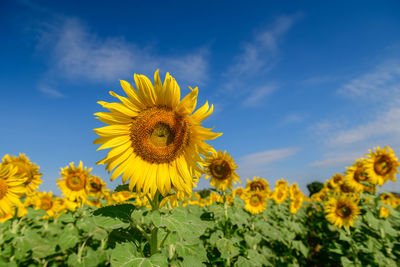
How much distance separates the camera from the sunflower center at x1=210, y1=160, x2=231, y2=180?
214 inches

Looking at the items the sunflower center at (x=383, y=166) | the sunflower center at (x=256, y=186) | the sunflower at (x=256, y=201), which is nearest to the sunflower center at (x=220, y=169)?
the sunflower at (x=256, y=201)

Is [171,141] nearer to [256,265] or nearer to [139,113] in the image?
[139,113]

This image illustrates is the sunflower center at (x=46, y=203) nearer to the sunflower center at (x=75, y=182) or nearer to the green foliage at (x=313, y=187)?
the sunflower center at (x=75, y=182)

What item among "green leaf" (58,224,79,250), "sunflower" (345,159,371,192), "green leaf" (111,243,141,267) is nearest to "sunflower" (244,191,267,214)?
"sunflower" (345,159,371,192)

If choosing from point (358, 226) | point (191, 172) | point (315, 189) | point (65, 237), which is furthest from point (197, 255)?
point (315, 189)

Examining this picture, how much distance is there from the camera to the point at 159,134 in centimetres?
259

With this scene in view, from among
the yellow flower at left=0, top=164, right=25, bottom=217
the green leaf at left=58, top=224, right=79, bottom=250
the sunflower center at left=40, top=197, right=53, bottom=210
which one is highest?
the sunflower center at left=40, top=197, right=53, bottom=210

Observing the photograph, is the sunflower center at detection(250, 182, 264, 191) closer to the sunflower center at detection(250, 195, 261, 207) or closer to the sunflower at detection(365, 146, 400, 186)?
the sunflower center at detection(250, 195, 261, 207)

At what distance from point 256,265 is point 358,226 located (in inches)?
179

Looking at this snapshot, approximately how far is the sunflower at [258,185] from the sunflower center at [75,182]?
4.96 meters

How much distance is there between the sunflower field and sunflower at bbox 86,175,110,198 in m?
0.03

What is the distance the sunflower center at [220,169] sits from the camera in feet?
17.9

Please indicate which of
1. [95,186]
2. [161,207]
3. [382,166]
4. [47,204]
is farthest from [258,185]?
[47,204]

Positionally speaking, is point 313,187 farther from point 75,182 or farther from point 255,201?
point 75,182
